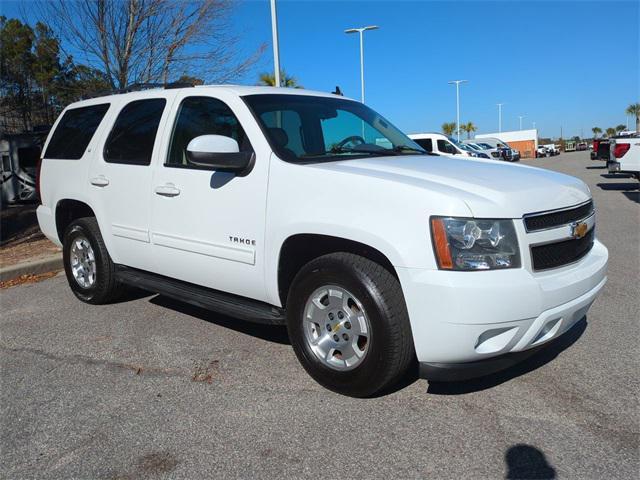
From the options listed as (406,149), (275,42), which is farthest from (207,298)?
(275,42)

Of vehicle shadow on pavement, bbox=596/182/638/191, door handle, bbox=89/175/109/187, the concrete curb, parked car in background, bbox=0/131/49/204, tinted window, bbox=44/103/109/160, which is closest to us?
door handle, bbox=89/175/109/187

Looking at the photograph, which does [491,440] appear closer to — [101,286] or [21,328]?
[101,286]

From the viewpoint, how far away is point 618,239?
26.5 ft

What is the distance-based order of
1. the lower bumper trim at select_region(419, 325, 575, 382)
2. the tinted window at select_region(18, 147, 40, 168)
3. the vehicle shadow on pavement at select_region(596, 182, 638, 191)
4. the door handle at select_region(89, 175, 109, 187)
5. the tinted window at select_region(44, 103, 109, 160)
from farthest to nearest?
1. the vehicle shadow on pavement at select_region(596, 182, 638, 191)
2. the tinted window at select_region(18, 147, 40, 168)
3. the tinted window at select_region(44, 103, 109, 160)
4. the door handle at select_region(89, 175, 109, 187)
5. the lower bumper trim at select_region(419, 325, 575, 382)

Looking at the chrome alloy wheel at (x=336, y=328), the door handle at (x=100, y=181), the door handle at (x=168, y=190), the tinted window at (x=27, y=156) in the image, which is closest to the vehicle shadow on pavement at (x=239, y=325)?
the chrome alloy wheel at (x=336, y=328)

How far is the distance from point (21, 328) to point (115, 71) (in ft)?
25.4

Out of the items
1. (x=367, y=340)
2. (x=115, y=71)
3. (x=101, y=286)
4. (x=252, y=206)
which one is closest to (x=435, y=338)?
(x=367, y=340)

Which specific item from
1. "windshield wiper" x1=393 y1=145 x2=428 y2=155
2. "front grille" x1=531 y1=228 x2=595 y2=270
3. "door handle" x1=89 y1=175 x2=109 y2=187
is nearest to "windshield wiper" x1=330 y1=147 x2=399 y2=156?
"windshield wiper" x1=393 y1=145 x2=428 y2=155

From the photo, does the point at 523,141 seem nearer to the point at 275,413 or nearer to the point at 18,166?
the point at 18,166

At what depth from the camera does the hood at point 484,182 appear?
9.42 ft

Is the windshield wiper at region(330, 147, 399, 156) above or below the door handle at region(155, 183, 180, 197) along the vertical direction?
above

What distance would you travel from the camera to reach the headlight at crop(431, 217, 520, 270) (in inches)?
109

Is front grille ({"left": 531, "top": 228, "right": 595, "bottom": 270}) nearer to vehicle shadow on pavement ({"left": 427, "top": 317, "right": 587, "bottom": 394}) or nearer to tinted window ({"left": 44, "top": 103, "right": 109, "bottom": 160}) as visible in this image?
vehicle shadow on pavement ({"left": 427, "top": 317, "right": 587, "bottom": 394})

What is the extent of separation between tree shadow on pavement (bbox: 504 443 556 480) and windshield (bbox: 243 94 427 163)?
6.61 feet
